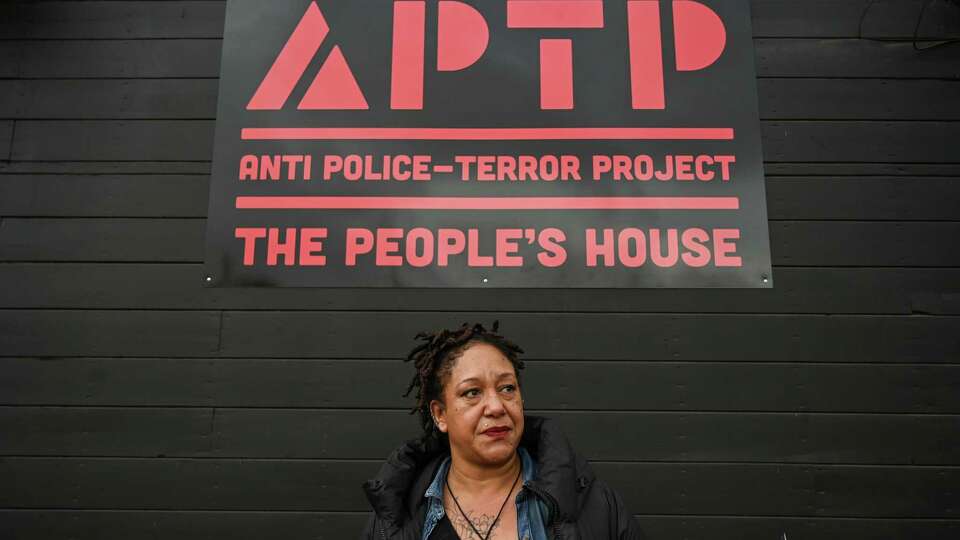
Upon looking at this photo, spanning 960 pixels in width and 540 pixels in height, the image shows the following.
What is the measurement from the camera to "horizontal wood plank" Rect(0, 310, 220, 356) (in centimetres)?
262

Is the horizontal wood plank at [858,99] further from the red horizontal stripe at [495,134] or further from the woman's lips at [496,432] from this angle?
the woman's lips at [496,432]

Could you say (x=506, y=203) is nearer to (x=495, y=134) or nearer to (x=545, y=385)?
(x=495, y=134)

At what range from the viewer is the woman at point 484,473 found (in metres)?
1.73

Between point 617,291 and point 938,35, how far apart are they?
1.74 m

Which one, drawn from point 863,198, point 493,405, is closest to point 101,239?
point 493,405

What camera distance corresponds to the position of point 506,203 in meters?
2.67

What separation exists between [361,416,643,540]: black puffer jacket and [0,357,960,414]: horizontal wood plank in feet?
2.08

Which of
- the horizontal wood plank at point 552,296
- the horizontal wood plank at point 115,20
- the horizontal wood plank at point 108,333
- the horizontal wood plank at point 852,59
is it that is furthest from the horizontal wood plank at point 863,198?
the horizontal wood plank at point 115,20

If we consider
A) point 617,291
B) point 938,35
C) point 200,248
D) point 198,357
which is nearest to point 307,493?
point 198,357

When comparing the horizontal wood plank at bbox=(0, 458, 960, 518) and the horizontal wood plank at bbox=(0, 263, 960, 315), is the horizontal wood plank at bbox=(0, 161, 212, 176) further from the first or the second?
the horizontal wood plank at bbox=(0, 458, 960, 518)

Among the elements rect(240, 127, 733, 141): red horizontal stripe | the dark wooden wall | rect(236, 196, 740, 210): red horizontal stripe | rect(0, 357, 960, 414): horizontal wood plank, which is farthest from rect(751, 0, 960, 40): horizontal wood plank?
rect(0, 357, 960, 414): horizontal wood plank

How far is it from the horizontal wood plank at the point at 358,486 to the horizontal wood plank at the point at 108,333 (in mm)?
407

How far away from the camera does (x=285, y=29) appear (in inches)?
113

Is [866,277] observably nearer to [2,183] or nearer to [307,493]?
[307,493]
